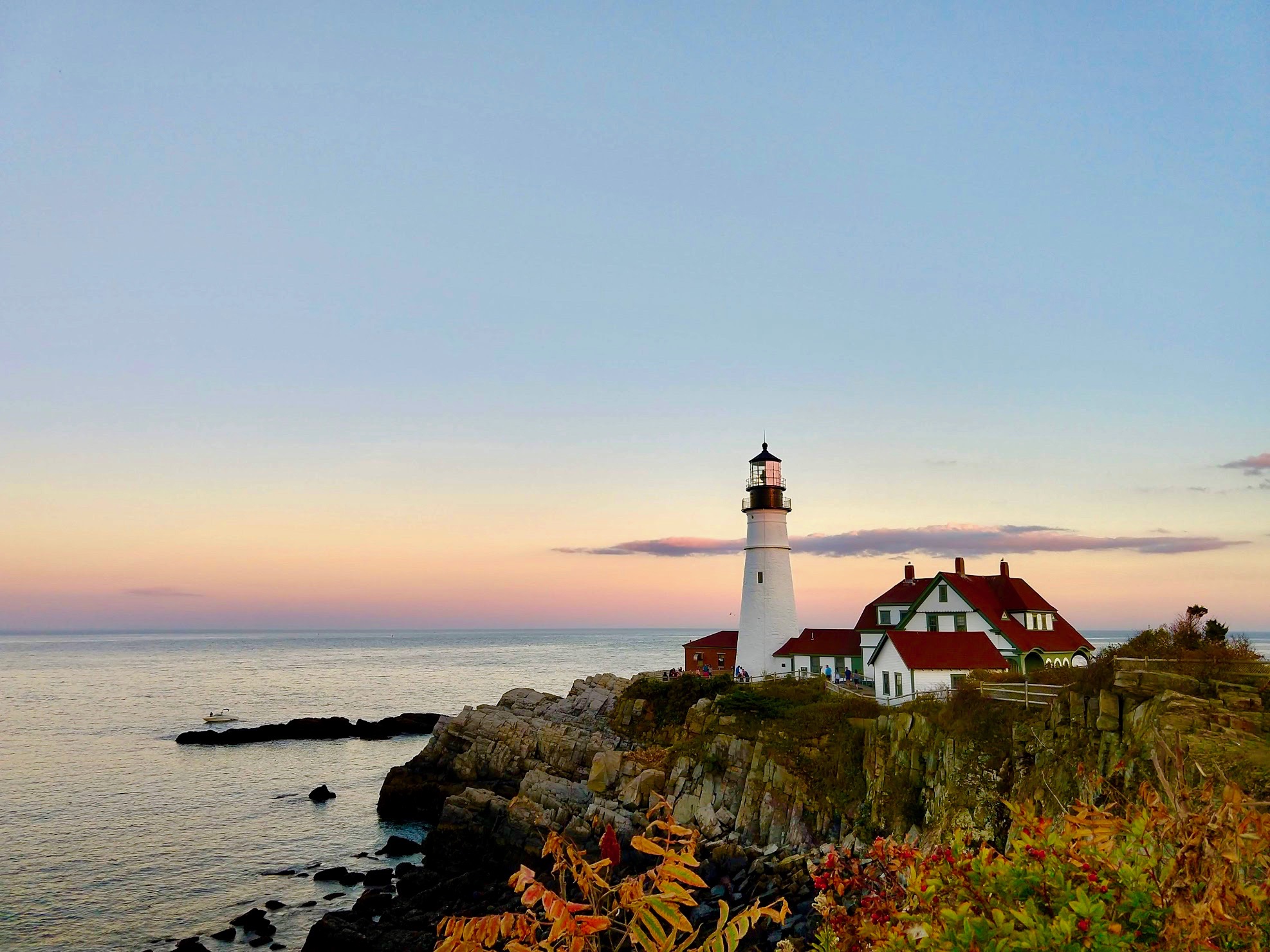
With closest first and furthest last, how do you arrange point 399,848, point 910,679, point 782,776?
1. point 782,776
2. point 399,848
3. point 910,679

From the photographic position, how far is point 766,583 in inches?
1879

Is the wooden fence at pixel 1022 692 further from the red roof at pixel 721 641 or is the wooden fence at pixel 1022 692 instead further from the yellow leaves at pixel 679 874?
the red roof at pixel 721 641

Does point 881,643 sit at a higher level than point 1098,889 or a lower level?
lower

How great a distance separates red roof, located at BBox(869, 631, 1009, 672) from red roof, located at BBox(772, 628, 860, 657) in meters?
8.84

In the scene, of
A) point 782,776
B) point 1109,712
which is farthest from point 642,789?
point 1109,712

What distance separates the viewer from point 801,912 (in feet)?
68.9

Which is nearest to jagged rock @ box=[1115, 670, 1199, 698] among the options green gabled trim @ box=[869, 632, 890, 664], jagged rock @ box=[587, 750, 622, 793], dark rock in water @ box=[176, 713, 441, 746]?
green gabled trim @ box=[869, 632, 890, 664]

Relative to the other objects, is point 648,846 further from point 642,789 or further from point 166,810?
point 166,810

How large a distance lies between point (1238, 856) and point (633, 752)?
35.4 metres

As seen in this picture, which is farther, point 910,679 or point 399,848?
point 910,679

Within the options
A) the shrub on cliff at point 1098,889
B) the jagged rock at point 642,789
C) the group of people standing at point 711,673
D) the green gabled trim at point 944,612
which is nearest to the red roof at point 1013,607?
the green gabled trim at point 944,612

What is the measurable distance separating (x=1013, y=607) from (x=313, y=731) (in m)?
50.4

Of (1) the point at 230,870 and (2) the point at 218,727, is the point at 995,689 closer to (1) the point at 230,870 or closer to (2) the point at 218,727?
(1) the point at 230,870

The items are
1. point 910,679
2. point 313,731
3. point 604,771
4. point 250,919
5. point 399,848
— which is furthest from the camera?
point 313,731
